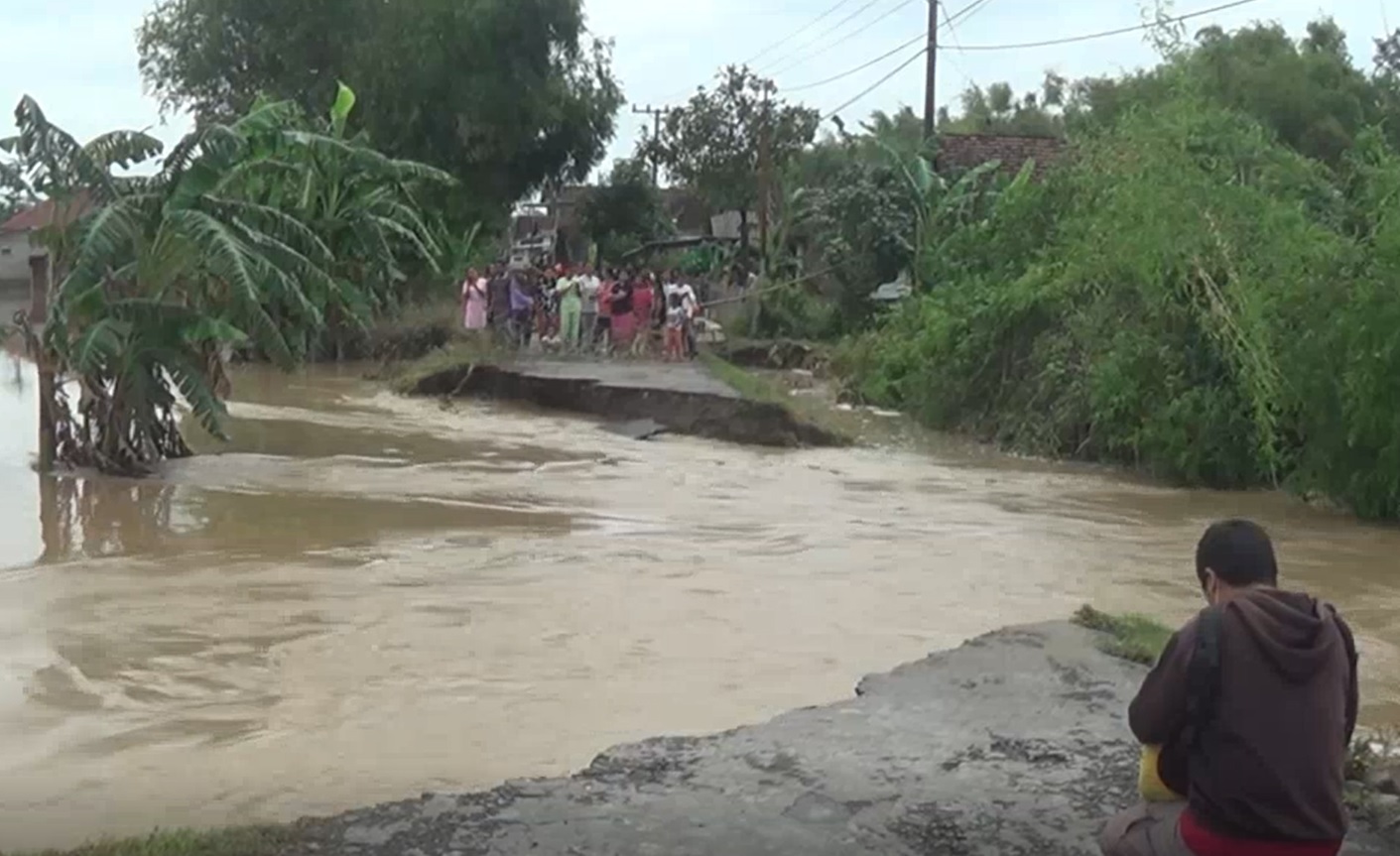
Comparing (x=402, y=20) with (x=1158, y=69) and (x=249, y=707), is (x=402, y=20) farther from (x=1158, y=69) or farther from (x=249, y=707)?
(x=249, y=707)

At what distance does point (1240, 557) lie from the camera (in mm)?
3912

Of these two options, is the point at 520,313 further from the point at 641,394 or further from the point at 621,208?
the point at 621,208

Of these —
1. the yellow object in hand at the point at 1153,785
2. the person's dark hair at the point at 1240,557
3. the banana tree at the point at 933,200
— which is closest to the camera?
the person's dark hair at the point at 1240,557

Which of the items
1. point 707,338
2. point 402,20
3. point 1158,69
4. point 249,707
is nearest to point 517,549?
point 249,707

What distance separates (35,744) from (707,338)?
26878mm

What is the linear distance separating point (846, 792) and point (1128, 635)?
141 inches

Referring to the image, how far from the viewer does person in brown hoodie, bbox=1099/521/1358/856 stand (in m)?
3.80

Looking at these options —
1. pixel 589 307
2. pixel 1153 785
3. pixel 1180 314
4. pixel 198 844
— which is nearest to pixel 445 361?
pixel 589 307

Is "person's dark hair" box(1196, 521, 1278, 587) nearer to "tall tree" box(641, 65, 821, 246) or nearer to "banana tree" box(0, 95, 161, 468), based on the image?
"banana tree" box(0, 95, 161, 468)

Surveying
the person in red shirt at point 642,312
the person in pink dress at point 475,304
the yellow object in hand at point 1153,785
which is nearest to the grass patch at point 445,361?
the person in pink dress at point 475,304

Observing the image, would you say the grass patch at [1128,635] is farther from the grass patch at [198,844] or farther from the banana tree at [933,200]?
the banana tree at [933,200]

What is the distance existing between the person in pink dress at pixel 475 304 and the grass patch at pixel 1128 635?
72.4 ft

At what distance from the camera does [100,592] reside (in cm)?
1164

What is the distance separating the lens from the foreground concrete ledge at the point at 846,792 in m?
5.41
